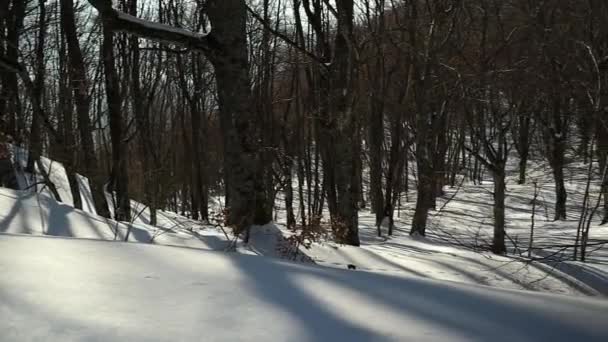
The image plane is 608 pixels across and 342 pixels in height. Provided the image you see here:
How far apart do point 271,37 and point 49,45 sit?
674 centimetres

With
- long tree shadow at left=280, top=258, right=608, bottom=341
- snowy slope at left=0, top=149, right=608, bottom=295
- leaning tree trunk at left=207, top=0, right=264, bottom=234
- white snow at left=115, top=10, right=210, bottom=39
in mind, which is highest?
white snow at left=115, top=10, right=210, bottom=39

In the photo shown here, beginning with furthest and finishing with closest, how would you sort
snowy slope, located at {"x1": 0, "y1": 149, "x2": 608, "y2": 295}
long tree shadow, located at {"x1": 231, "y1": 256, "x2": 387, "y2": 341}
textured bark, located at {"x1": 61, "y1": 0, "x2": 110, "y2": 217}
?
textured bark, located at {"x1": 61, "y1": 0, "x2": 110, "y2": 217} → snowy slope, located at {"x1": 0, "y1": 149, "x2": 608, "y2": 295} → long tree shadow, located at {"x1": 231, "y1": 256, "x2": 387, "y2": 341}

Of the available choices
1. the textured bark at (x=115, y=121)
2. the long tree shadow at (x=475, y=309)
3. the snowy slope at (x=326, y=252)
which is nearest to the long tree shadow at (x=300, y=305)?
the long tree shadow at (x=475, y=309)

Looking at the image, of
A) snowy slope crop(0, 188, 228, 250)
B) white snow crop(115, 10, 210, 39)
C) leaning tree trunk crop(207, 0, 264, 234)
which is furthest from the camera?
leaning tree trunk crop(207, 0, 264, 234)

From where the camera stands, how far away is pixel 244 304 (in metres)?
1.77

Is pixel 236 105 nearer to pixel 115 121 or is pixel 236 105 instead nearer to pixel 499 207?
pixel 115 121

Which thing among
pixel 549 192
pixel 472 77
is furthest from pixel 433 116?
pixel 549 192

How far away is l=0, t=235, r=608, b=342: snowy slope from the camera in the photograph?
1.56 meters

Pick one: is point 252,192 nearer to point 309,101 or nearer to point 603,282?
point 603,282

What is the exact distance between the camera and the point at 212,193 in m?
29.4

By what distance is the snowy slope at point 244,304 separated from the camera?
61.4 inches

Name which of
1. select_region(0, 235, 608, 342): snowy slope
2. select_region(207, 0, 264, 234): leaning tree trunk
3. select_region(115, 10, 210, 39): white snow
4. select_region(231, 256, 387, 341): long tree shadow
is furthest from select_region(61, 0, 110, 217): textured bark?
select_region(231, 256, 387, 341): long tree shadow

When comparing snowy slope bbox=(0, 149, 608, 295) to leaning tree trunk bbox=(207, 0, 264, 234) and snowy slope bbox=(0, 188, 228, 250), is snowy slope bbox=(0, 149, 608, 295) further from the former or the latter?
leaning tree trunk bbox=(207, 0, 264, 234)

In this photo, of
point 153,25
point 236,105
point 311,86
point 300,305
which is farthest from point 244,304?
point 311,86
